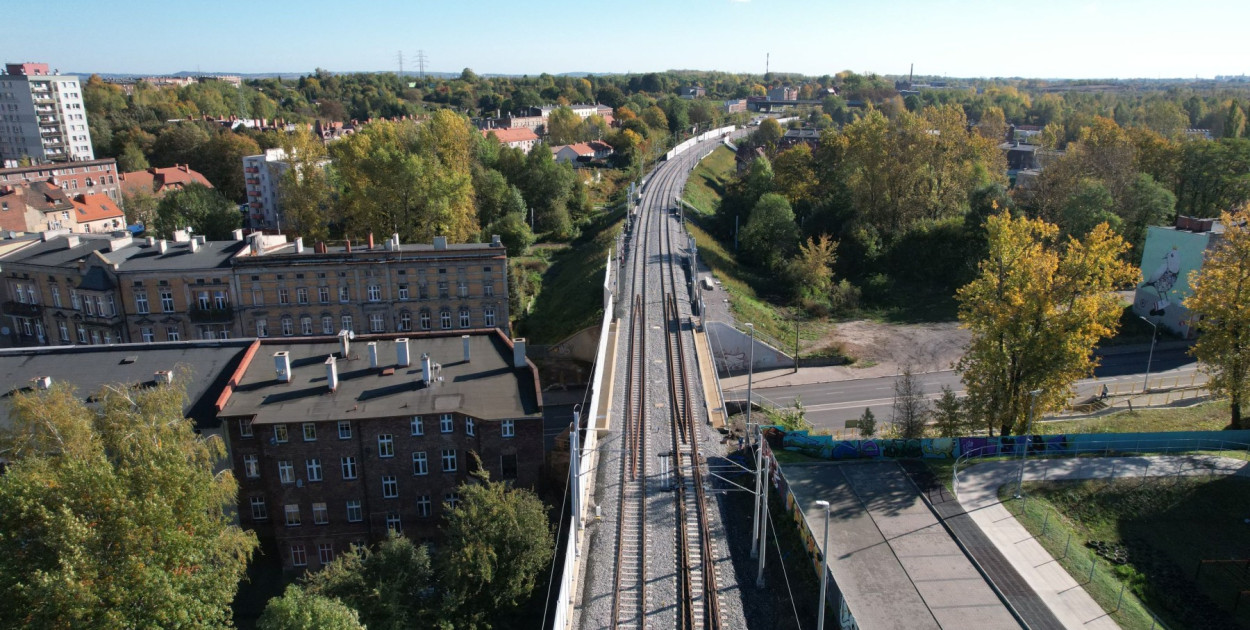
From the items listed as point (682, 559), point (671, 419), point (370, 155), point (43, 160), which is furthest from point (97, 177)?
point (682, 559)

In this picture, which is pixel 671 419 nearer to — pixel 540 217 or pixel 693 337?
pixel 693 337

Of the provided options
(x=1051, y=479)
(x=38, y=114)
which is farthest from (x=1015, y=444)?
(x=38, y=114)

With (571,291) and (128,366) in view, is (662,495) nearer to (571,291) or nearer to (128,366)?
(128,366)

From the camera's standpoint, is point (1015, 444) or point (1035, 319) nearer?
point (1035, 319)

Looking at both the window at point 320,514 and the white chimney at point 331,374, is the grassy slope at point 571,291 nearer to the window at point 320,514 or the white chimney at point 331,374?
the white chimney at point 331,374

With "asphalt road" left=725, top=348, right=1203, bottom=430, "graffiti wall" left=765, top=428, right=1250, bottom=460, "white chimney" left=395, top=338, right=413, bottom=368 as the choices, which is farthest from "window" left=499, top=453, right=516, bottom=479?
"asphalt road" left=725, top=348, right=1203, bottom=430

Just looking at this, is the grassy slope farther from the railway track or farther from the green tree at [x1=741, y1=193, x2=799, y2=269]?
the green tree at [x1=741, y1=193, x2=799, y2=269]
